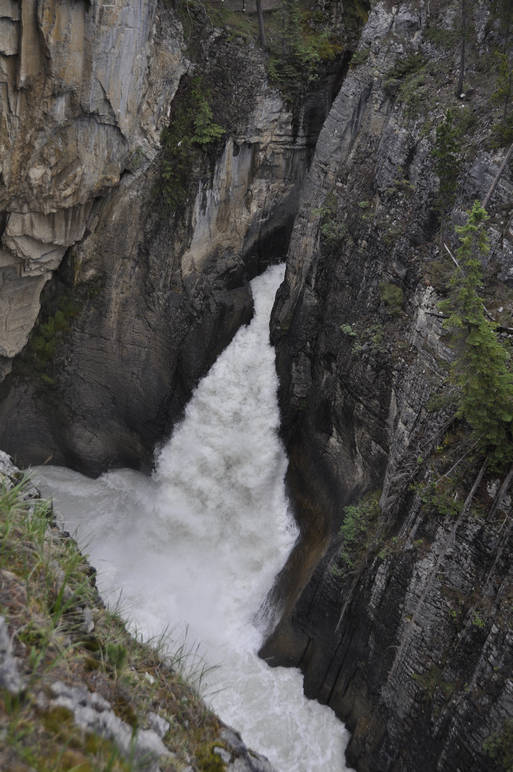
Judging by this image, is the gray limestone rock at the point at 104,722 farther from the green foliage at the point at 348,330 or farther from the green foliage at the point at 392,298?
the green foliage at the point at 348,330

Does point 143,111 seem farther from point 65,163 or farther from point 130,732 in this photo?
point 130,732

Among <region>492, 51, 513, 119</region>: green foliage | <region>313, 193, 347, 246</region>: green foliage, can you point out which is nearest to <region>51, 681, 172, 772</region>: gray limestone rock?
<region>492, 51, 513, 119</region>: green foliage

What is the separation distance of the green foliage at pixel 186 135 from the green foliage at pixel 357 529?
30.5ft

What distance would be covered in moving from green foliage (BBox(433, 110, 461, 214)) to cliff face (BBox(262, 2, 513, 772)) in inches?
4.9

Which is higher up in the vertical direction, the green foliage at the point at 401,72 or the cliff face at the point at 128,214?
the green foliage at the point at 401,72

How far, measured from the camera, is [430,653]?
30.9 ft

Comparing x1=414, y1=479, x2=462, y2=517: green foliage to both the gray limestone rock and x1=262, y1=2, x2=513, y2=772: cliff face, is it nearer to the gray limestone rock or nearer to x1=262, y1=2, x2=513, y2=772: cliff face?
x1=262, y1=2, x2=513, y2=772: cliff face

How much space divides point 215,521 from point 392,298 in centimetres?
763

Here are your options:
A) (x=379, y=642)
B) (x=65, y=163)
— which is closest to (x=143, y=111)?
(x=65, y=163)

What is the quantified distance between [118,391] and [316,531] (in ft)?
24.0

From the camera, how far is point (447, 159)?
10984 millimetres

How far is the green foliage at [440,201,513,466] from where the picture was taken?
759 centimetres

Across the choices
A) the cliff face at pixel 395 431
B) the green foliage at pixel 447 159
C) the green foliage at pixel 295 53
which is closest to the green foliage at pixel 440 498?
the cliff face at pixel 395 431

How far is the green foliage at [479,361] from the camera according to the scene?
759 centimetres
